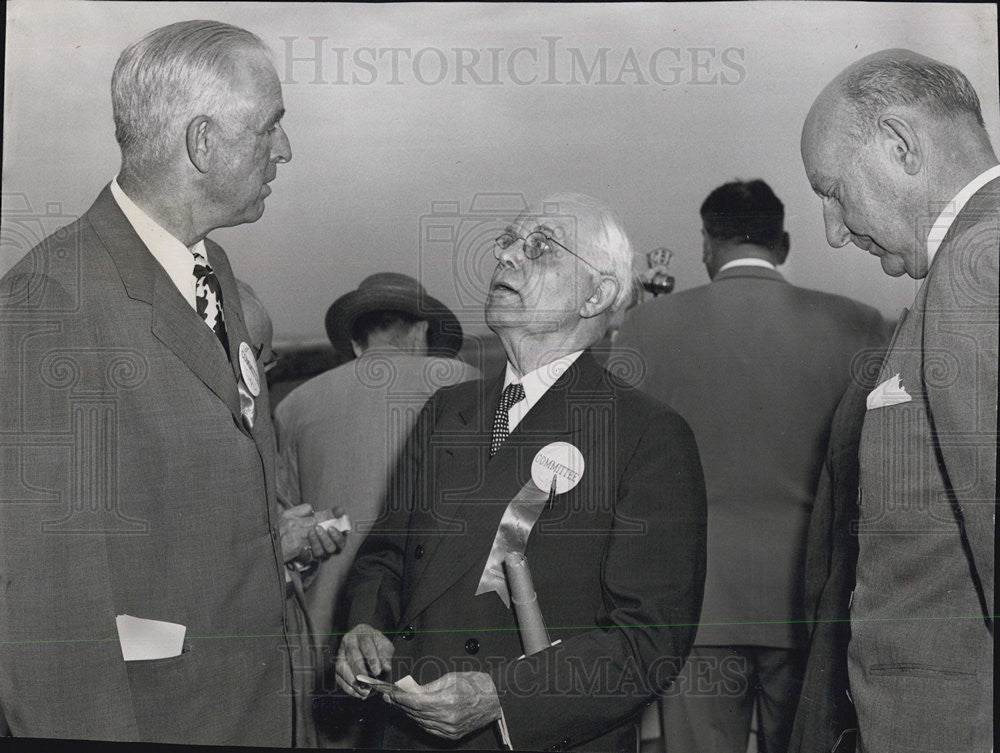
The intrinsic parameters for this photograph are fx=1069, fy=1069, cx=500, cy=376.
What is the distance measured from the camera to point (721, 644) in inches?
98.7

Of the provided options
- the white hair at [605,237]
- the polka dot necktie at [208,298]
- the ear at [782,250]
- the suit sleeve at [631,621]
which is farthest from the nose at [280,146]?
the ear at [782,250]

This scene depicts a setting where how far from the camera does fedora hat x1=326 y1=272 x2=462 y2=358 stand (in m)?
2.60

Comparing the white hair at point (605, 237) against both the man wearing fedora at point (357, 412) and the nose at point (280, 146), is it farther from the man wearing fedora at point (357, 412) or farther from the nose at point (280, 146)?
the nose at point (280, 146)

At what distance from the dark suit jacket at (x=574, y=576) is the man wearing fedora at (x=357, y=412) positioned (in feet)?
0.57

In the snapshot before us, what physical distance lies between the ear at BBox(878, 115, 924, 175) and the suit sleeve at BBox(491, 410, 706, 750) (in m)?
0.77

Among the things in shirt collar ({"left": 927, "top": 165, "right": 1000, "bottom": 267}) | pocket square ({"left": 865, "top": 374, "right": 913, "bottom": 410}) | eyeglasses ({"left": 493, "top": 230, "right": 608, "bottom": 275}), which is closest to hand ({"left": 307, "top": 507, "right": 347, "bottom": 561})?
eyeglasses ({"left": 493, "top": 230, "right": 608, "bottom": 275})

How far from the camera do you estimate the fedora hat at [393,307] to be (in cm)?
260

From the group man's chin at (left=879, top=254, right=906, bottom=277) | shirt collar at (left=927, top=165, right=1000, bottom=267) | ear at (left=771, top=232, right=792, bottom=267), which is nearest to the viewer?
shirt collar at (left=927, top=165, right=1000, bottom=267)

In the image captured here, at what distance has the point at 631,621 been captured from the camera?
2.30 m

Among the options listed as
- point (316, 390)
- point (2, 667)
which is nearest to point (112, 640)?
point (2, 667)

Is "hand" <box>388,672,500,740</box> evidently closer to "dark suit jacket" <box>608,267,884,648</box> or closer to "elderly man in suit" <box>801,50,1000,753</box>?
"dark suit jacket" <box>608,267,884,648</box>

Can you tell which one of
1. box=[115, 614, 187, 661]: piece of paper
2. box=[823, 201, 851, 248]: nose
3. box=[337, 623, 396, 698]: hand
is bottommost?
box=[337, 623, 396, 698]: hand

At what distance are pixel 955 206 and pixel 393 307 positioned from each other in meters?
1.30

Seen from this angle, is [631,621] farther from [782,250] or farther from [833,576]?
[782,250]
